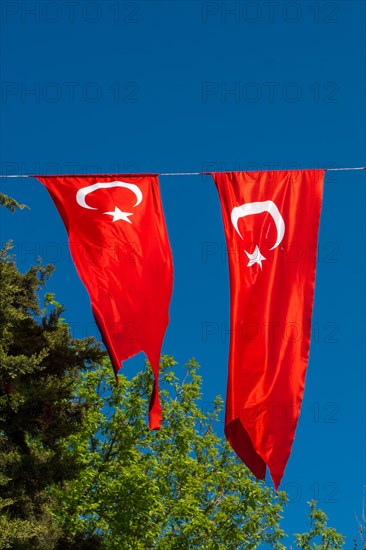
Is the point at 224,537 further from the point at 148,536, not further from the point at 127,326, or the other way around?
the point at 127,326

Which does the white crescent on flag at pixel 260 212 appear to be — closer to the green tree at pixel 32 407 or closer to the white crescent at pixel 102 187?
the white crescent at pixel 102 187

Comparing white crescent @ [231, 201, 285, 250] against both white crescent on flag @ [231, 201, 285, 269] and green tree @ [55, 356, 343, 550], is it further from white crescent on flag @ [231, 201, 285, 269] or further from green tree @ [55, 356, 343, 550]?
green tree @ [55, 356, 343, 550]

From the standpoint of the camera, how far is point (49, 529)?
20.0 m

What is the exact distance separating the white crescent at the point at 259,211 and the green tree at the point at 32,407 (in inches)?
232

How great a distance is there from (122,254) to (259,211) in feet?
6.77

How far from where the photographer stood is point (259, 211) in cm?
1273

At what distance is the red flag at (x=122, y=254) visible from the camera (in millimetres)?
11969

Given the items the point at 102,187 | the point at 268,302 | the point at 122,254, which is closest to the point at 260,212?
the point at 268,302

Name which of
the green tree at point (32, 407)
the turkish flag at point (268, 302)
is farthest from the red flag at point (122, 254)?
the green tree at point (32, 407)

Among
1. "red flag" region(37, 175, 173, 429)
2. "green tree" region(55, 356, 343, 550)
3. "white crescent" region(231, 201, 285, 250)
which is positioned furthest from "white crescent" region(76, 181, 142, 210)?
"green tree" region(55, 356, 343, 550)

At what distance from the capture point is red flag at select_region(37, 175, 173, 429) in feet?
39.3

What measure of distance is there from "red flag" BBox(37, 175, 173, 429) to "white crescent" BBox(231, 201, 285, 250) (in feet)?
3.66

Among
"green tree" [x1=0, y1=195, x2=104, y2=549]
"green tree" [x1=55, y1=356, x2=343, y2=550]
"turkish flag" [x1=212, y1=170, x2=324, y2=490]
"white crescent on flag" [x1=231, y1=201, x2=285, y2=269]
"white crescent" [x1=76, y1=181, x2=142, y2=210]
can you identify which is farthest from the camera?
"green tree" [x1=55, y1=356, x2=343, y2=550]

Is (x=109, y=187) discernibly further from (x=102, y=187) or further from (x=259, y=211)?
(x=259, y=211)
